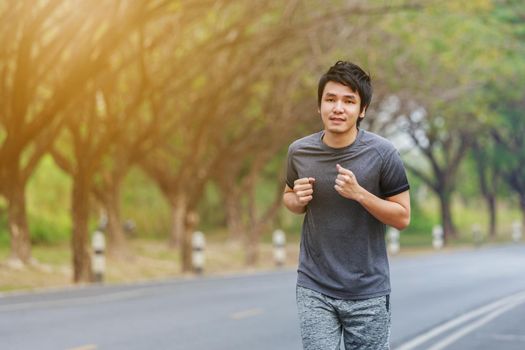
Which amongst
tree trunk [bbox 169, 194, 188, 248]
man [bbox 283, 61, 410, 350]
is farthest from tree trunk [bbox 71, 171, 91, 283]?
man [bbox 283, 61, 410, 350]

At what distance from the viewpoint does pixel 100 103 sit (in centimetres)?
3509

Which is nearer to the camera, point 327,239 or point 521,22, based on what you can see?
point 327,239

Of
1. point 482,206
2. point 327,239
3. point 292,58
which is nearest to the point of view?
point 327,239

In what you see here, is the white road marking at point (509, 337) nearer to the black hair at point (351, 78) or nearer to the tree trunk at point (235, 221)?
the black hair at point (351, 78)

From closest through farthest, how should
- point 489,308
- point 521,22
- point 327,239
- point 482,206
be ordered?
point 327,239
point 489,308
point 521,22
point 482,206

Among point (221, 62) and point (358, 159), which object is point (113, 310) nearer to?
point (358, 159)

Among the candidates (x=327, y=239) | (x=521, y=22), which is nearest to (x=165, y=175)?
(x=521, y=22)

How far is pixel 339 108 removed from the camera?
5.41m

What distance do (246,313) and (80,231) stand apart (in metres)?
8.64

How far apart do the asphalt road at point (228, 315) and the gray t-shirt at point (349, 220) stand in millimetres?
6794

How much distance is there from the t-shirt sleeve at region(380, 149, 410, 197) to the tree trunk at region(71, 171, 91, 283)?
1886cm

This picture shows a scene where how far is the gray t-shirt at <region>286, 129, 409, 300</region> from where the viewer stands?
5410 millimetres

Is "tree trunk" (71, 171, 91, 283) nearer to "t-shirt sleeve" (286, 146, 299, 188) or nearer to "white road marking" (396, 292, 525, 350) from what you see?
"white road marking" (396, 292, 525, 350)

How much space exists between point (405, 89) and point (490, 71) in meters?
4.73
